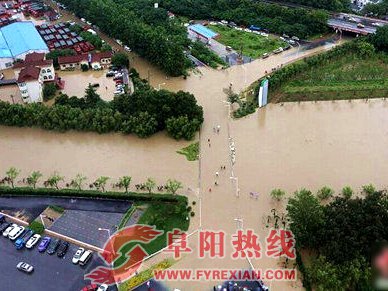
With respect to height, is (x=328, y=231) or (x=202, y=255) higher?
(x=328, y=231)

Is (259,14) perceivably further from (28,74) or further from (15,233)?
(15,233)

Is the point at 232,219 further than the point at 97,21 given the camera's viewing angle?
No

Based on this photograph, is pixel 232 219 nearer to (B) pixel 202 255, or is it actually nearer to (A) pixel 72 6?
(B) pixel 202 255

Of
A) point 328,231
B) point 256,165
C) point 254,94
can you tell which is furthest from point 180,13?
point 328,231

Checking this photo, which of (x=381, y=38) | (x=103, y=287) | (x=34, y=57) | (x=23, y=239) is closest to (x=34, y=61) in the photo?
(x=34, y=57)

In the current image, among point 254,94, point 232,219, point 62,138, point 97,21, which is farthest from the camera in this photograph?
point 97,21

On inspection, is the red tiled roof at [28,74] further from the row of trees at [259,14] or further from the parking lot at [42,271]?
the row of trees at [259,14]

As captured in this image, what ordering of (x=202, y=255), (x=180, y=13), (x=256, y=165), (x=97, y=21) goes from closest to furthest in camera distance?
(x=202, y=255)
(x=256, y=165)
(x=97, y=21)
(x=180, y=13)
